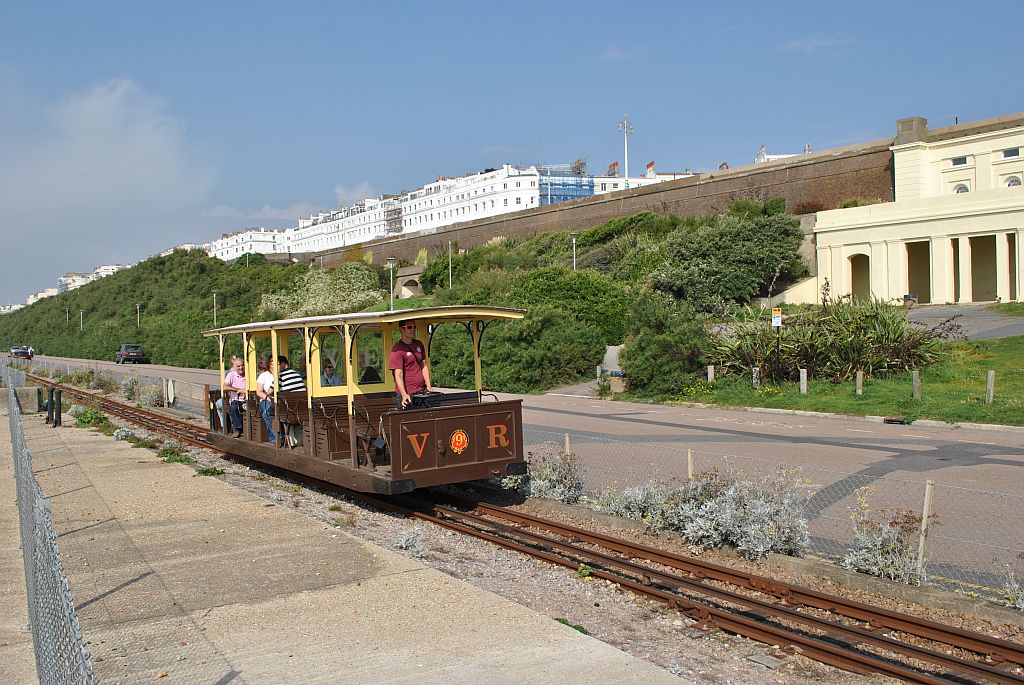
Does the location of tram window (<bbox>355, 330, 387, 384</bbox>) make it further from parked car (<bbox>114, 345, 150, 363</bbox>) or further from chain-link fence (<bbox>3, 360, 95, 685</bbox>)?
parked car (<bbox>114, 345, 150, 363</bbox>)

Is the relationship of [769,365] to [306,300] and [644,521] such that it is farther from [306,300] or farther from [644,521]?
[306,300]

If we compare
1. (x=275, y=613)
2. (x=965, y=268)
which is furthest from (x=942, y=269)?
(x=275, y=613)

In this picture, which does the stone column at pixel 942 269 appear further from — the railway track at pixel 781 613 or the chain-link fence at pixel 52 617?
the chain-link fence at pixel 52 617

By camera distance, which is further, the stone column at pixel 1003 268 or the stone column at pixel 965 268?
the stone column at pixel 965 268

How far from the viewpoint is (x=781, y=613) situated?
708cm

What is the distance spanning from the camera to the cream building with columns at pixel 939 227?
38.3 m

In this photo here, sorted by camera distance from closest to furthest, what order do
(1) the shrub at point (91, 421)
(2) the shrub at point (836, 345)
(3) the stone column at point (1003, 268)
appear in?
(1) the shrub at point (91, 421)
(2) the shrub at point (836, 345)
(3) the stone column at point (1003, 268)

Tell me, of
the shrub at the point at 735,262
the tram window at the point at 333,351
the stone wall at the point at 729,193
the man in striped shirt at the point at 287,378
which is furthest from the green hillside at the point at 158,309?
the tram window at the point at 333,351

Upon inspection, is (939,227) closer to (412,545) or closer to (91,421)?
(91,421)

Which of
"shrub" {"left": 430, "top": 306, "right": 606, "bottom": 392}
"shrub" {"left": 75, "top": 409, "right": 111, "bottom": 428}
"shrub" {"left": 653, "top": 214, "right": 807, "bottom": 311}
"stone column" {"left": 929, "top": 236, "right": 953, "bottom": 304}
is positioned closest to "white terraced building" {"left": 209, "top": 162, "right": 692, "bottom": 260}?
"shrub" {"left": 653, "top": 214, "right": 807, "bottom": 311}

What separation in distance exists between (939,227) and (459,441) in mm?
36219

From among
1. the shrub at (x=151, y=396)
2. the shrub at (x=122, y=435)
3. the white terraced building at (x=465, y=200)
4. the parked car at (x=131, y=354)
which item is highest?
the white terraced building at (x=465, y=200)

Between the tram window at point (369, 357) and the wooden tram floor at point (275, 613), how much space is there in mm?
2254

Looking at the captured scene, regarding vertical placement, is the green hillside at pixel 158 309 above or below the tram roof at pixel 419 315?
above
